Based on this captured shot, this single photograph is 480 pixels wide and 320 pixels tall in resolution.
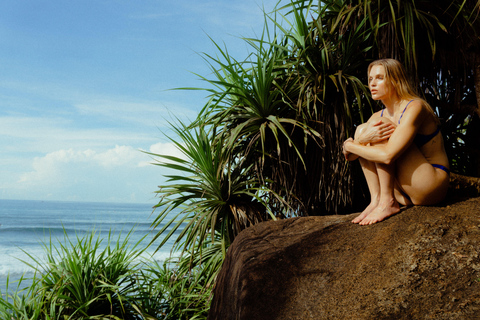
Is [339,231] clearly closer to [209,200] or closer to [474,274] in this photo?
[474,274]

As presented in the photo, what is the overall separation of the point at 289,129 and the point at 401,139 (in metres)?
2.08

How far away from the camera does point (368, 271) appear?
2033mm

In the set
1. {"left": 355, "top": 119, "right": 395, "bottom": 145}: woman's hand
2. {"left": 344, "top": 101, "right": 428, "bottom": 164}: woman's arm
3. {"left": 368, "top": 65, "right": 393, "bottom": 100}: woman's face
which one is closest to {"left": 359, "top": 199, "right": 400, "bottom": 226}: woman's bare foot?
{"left": 344, "top": 101, "right": 428, "bottom": 164}: woman's arm

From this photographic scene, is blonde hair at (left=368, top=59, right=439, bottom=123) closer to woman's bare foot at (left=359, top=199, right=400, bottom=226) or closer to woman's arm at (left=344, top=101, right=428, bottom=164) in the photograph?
woman's arm at (left=344, top=101, right=428, bottom=164)

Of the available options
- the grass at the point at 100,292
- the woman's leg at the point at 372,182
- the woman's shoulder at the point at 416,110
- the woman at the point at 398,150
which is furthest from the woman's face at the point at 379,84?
the grass at the point at 100,292

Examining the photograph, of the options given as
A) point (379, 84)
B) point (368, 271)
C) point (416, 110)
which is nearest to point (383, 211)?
point (368, 271)

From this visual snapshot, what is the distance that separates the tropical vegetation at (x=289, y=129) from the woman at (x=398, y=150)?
4.51ft

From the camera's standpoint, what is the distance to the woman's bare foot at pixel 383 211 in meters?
2.43

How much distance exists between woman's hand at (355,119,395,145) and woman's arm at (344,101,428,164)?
5 cm

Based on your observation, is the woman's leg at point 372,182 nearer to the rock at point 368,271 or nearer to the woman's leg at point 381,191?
the woman's leg at point 381,191

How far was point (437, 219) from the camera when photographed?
2.29 meters

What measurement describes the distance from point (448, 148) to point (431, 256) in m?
3.18

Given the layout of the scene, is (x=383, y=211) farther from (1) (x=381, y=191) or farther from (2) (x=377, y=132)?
(2) (x=377, y=132)

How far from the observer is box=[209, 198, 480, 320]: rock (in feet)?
5.98
